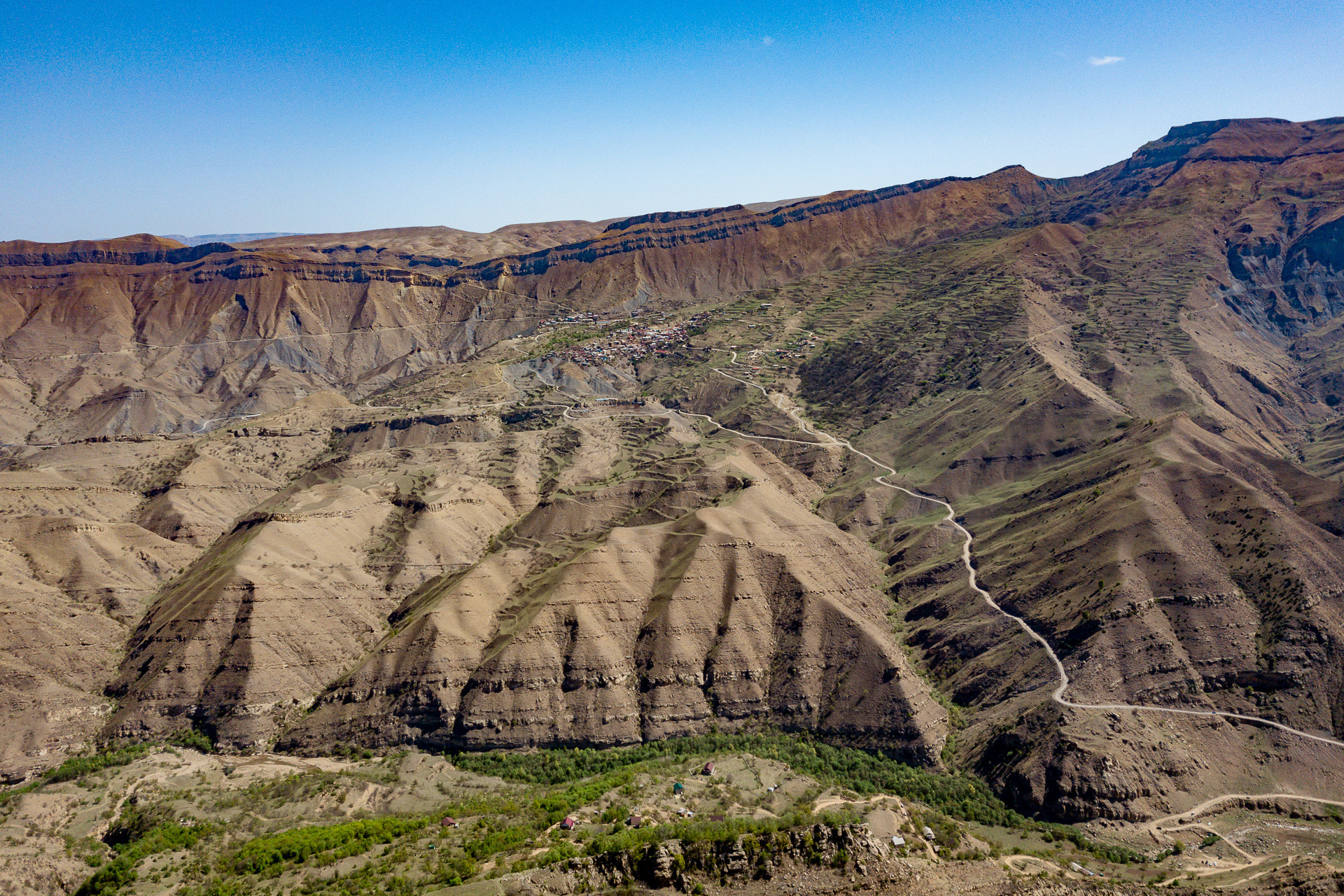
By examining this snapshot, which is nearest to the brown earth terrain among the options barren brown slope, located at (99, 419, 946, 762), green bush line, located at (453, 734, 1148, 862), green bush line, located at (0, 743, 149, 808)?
barren brown slope, located at (99, 419, 946, 762)

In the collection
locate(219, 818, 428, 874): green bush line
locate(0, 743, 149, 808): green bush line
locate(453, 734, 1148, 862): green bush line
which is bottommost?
locate(453, 734, 1148, 862): green bush line

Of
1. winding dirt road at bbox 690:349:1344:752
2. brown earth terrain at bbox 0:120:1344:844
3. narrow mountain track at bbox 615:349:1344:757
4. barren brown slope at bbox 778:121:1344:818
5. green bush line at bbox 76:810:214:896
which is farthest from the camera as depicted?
brown earth terrain at bbox 0:120:1344:844

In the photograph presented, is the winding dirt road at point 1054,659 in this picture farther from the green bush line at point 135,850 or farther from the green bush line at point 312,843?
the green bush line at point 135,850

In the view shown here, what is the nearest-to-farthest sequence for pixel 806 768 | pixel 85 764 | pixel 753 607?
pixel 806 768
pixel 85 764
pixel 753 607

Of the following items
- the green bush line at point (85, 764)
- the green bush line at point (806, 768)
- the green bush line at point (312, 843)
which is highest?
the green bush line at point (312, 843)

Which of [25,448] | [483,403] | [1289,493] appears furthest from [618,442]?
[25,448]

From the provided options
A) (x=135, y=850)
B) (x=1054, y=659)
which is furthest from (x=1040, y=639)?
(x=135, y=850)

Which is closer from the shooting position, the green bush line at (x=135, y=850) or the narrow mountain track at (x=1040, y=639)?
the green bush line at (x=135, y=850)

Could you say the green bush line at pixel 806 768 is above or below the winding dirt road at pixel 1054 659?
below

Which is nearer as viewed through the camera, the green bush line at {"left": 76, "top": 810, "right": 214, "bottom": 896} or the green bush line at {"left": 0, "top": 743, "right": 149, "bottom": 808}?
the green bush line at {"left": 76, "top": 810, "right": 214, "bottom": 896}

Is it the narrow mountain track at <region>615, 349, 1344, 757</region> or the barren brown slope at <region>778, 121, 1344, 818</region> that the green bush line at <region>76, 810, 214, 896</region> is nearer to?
the barren brown slope at <region>778, 121, 1344, 818</region>

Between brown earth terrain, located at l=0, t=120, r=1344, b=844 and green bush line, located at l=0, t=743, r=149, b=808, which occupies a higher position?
brown earth terrain, located at l=0, t=120, r=1344, b=844

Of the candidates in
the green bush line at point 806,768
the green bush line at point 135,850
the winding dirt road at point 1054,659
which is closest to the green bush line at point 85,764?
the green bush line at point 135,850

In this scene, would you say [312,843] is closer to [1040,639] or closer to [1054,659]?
[1054,659]
